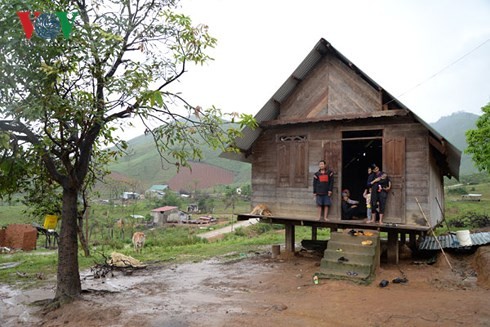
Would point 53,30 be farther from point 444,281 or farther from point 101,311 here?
point 444,281

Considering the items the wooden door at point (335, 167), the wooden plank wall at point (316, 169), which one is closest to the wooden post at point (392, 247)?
the wooden plank wall at point (316, 169)

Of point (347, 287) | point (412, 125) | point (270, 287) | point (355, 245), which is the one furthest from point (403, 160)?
point (270, 287)

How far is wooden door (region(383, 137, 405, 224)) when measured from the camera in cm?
1057

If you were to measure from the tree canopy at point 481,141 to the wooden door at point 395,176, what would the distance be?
1253 cm

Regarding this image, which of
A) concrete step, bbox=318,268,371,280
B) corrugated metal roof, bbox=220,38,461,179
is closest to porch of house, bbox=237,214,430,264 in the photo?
concrete step, bbox=318,268,371,280

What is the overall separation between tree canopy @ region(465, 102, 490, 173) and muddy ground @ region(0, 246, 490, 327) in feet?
37.8

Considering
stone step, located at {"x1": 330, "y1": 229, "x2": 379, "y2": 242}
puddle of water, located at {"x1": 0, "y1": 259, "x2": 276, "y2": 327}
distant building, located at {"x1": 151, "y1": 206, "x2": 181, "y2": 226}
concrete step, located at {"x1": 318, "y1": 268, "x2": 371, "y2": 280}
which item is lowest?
distant building, located at {"x1": 151, "y1": 206, "x2": 181, "y2": 226}

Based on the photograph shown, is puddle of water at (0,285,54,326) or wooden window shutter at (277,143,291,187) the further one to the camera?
wooden window shutter at (277,143,291,187)

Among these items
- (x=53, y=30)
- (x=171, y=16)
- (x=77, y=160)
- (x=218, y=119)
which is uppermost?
(x=171, y=16)

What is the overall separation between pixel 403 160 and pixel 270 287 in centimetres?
485

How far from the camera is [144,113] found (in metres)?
7.89

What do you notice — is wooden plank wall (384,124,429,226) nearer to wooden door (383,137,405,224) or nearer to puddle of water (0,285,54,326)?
wooden door (383,137,405,224)

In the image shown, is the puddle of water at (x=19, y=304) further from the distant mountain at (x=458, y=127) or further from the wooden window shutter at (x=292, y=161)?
the distant mountain at (x=458, y=127)

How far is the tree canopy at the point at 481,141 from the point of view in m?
20.4
